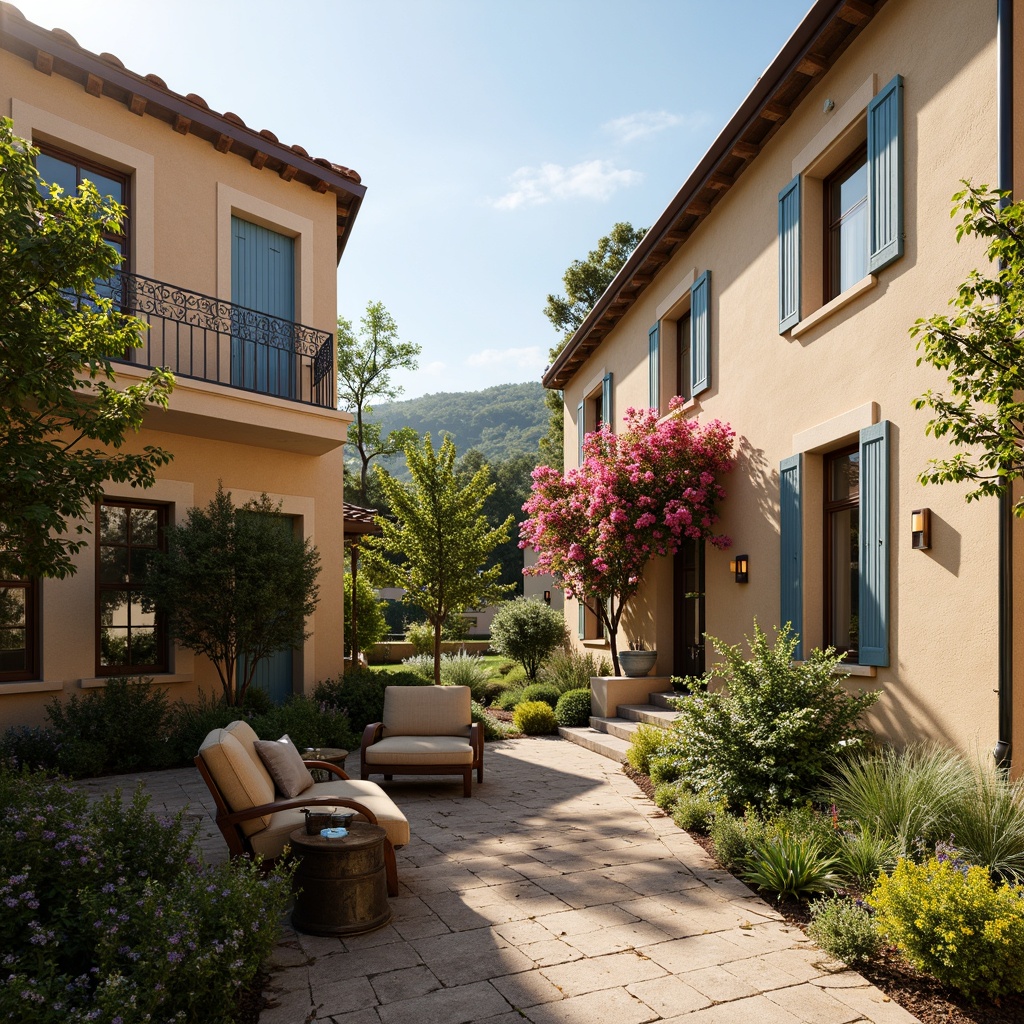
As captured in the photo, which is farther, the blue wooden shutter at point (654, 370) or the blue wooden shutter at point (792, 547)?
the blue wooden shutter at point (654, 370)

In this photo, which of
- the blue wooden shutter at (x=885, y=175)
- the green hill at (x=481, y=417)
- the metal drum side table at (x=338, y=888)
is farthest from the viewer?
the green hill at (x=481, y=417)

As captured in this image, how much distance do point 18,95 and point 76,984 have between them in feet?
29.5

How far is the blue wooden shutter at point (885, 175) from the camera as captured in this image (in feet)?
21.2

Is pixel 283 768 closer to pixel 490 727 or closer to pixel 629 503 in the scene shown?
pixel 490 727

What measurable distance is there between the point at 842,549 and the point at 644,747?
271 centimetres

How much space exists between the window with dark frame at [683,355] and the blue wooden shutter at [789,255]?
11.1ft

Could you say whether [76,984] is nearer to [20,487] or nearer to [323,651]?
[20,487]

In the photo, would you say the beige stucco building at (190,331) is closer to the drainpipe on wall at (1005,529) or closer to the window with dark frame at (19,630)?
the window with dark frame at (19,630)

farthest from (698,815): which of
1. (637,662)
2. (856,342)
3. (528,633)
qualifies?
(528,633)

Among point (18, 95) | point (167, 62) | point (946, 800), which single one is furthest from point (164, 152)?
point (946, 800)

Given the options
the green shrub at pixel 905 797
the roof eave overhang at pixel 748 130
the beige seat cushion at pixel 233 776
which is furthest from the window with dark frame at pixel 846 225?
the beige seat cushion at pixel 233 776

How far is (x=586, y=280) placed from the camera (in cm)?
2469

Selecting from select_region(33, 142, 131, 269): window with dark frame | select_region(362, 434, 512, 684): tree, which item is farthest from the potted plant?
select_region(33, 142, 131, 269): window with dark frame

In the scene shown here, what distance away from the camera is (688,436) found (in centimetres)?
1009
